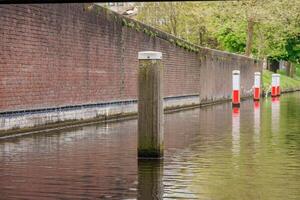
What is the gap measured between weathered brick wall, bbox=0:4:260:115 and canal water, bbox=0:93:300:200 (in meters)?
1.75

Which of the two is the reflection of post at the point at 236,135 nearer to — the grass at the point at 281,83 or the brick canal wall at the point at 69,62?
the brick canal wall at the point at 69,62

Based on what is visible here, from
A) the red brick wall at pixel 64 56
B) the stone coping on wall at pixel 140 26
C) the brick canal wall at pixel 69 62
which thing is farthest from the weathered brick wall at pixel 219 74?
the red brick wall at pixel 64 56

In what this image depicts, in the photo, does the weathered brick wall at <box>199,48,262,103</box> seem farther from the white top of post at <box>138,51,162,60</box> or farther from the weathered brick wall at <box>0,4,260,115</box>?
the white top of post at <box>138,51,162,60</box>

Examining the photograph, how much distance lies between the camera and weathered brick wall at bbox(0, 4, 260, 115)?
53.8ft

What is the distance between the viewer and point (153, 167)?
33.4 ft

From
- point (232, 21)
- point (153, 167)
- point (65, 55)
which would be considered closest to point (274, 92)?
point (232, 21)

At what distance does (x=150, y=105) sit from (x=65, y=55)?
890cm

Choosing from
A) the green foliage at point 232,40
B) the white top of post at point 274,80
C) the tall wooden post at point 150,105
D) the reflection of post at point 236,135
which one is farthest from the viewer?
the green foliage at point 232,40

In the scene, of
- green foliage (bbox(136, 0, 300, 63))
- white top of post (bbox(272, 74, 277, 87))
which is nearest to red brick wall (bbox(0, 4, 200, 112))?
white top of post (bbox(272, 74, 277, 87))

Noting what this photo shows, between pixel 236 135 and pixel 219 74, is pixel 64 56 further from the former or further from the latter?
pixel 219 74

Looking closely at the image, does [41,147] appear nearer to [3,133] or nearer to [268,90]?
[3,133]

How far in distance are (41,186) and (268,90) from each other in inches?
1603

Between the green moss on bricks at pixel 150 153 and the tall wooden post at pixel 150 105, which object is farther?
Answer: the green moss on bricks at pixel 150 153

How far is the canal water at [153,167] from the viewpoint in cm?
807
